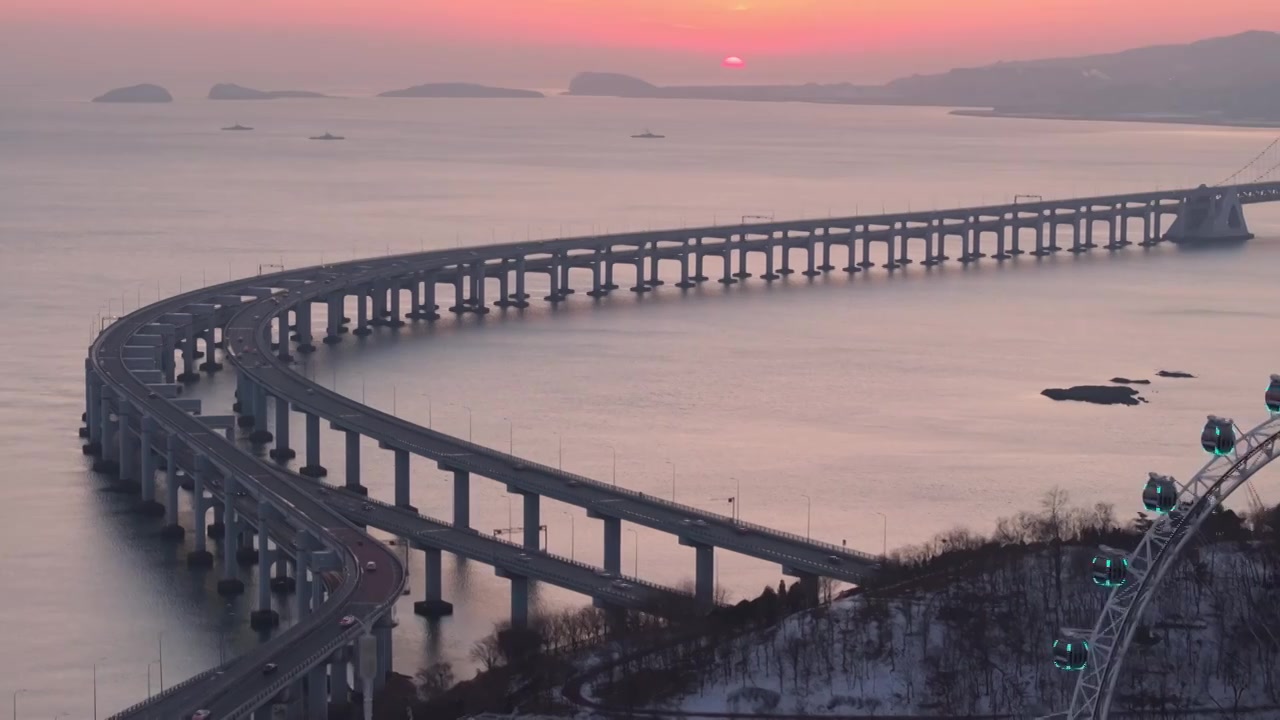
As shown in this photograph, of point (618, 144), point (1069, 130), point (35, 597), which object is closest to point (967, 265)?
point (35, 597)

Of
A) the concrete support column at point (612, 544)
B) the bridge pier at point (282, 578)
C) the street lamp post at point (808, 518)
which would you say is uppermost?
the concrete support column at point (612, 544)

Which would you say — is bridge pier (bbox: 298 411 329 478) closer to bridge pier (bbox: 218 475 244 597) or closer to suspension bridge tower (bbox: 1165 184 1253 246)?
bridge pier (bbox: 218 475 244 597)

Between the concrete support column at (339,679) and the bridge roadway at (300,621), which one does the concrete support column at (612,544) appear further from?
the concrete support column at (339,679)

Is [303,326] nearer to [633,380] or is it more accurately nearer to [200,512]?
[633,380]

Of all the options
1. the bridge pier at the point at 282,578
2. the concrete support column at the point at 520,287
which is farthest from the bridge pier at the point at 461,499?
the concrete support column at the point at 520,287

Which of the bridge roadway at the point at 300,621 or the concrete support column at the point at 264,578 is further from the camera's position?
the concrete support column at the point at 264,578

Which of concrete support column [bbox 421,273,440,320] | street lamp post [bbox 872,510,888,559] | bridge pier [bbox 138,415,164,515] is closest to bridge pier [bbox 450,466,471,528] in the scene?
bridge pier [bbox 138,415,164,515]

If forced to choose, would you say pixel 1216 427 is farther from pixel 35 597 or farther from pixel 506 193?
pixel 506 193
